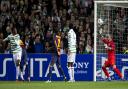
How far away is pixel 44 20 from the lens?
3438 centimetres

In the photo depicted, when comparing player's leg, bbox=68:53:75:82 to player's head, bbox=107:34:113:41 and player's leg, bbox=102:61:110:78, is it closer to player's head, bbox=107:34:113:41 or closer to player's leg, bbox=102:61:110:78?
player's leg, bbox=102:61:110:78

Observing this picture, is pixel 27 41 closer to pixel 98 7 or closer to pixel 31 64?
pixel 31 64

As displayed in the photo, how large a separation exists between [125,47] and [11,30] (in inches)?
233

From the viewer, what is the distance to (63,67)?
3103cm

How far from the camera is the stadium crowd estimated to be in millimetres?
32125

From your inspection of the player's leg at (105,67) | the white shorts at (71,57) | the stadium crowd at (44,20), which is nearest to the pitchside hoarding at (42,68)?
the stadium crowd at (44,20)

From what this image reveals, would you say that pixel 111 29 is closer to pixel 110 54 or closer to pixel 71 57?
pixel 110 54

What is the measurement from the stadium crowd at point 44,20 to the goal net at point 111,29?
1.90 m

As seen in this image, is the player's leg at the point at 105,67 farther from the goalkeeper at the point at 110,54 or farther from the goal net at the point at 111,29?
A: the goal net at the point at 111,29

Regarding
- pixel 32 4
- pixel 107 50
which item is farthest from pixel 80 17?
pixel 107 50

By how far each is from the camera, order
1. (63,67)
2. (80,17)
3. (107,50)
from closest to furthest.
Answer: (107,50) → (63,67) → (80,17)

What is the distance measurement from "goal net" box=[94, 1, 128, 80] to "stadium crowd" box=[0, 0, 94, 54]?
1.90 metres

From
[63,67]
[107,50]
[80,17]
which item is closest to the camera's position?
[107,50]

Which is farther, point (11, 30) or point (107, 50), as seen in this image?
point (11, 30)
